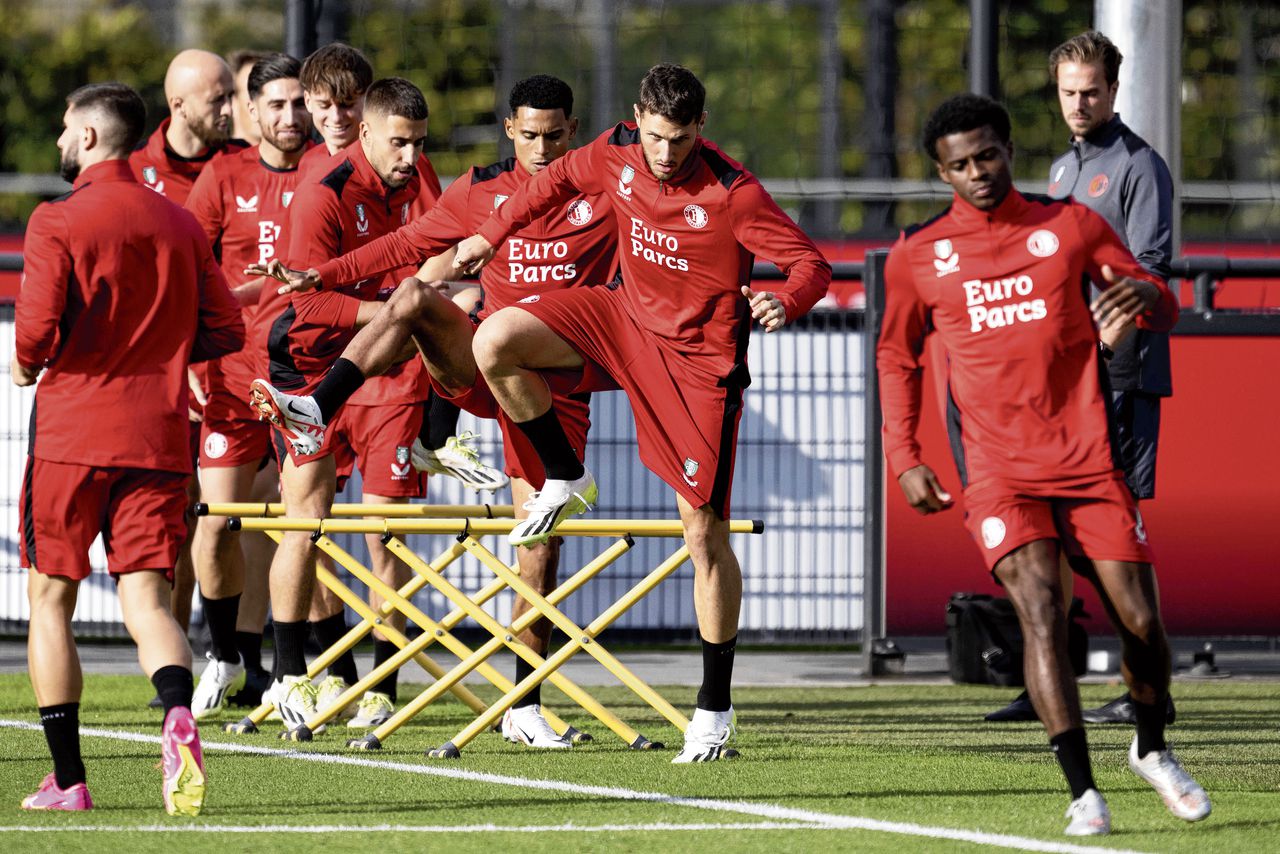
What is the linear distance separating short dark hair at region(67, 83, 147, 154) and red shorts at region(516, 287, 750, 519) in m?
1.52

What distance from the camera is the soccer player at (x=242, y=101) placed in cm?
962

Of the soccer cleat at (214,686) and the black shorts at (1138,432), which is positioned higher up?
the black shorts at (1138,432)

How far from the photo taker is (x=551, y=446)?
714 cm

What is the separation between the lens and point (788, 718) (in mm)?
8430

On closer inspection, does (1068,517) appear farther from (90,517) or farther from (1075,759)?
(90,517)

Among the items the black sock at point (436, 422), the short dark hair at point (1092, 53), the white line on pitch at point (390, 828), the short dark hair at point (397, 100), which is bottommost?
the white line on pitch at point (390, 828)

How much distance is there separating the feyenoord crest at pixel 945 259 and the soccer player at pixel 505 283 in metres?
1.68

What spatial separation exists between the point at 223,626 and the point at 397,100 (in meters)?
2.28

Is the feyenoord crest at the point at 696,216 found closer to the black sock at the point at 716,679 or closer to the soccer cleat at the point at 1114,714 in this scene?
the black sock at the point at 716,679

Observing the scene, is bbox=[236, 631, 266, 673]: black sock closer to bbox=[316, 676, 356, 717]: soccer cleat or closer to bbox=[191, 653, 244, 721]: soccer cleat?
bbox=[191, 653, 244, 721]: soccer cleat

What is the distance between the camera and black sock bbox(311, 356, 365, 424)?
719 centimetres

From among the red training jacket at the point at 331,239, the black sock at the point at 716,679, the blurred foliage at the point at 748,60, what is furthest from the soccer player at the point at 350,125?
the blurred foliage at the point at 748,60

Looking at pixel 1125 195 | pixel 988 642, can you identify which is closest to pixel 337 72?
pixel 1125 195

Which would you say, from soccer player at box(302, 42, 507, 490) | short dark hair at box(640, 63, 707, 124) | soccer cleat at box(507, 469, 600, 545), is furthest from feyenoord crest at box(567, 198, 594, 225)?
soccer cleat at box(507, 469, 600, 545)
